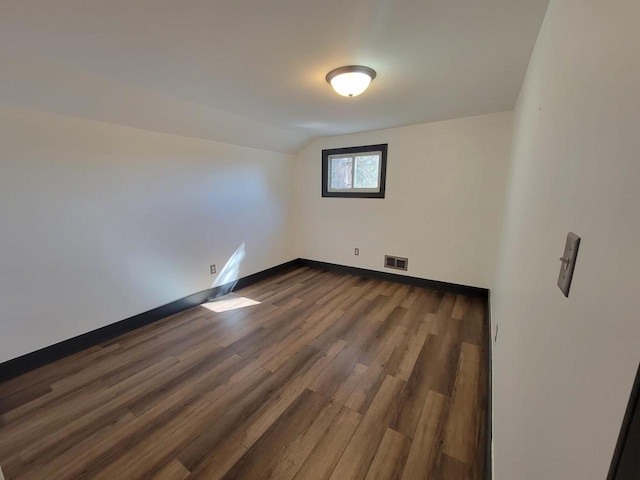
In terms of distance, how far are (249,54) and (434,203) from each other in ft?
8.50

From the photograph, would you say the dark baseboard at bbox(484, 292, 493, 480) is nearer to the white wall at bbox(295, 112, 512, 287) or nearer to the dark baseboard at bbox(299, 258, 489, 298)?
the dark baseboard at bbox(299, 258, 489, 298)

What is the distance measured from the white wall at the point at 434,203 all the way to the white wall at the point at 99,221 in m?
1.68

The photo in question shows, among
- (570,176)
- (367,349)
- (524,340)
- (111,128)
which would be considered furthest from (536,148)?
(111,128)

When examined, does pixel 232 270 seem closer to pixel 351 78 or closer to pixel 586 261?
pixel 351 78

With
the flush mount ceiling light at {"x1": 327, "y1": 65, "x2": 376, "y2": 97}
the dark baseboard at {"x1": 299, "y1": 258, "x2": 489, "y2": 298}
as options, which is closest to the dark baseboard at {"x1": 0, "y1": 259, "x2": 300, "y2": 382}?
the dark baseboard at {"x1": 299, "y1": 258, "x2": 489, "y2": 298}

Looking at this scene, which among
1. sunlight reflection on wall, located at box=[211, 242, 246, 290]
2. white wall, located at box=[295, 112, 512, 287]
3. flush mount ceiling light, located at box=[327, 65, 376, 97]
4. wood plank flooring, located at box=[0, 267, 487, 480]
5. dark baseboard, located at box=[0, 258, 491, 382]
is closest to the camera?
wood plank flooring, located at box=[0, 267, 487, 480]

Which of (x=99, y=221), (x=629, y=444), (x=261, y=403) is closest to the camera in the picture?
(x=629, y=444)

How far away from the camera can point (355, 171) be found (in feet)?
12.6

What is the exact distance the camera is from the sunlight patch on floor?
119 inches

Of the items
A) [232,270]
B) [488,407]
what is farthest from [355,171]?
[488,407]

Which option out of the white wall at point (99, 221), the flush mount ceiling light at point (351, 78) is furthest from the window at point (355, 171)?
the flush mount ceiling light at point (351, 78)

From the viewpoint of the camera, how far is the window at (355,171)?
3600 millimetres

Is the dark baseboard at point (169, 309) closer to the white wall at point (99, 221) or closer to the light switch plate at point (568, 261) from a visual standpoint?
A: the white wall at point (99, 221)

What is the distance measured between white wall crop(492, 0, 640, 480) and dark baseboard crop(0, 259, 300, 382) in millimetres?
2962
